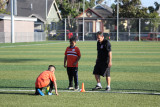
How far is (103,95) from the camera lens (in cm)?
918

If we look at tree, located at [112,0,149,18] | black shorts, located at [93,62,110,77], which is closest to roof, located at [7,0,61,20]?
tree, located at [112,0,149,18]

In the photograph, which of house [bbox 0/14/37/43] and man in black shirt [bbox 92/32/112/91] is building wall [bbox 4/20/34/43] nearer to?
house [bbox 0/14/37/43]

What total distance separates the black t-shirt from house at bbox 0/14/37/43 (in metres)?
35.0

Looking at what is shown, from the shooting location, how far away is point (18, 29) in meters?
48.8

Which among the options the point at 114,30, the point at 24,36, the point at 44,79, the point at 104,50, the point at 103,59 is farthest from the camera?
the point at 114,30

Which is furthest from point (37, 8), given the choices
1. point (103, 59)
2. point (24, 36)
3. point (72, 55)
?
point (103, 59)

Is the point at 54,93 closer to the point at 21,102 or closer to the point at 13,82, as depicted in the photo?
the point at 21,102

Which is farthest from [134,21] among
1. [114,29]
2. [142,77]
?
[142,77]

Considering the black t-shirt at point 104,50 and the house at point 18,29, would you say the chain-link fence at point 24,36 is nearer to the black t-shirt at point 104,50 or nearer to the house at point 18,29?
the house at point 18,29

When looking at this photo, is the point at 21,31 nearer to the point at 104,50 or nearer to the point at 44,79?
the point at 104,50

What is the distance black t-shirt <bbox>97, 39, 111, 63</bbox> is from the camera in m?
9.88

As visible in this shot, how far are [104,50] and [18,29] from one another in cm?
4002

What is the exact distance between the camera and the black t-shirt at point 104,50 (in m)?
9.88

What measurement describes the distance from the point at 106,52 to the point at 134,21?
4688 centimetres
